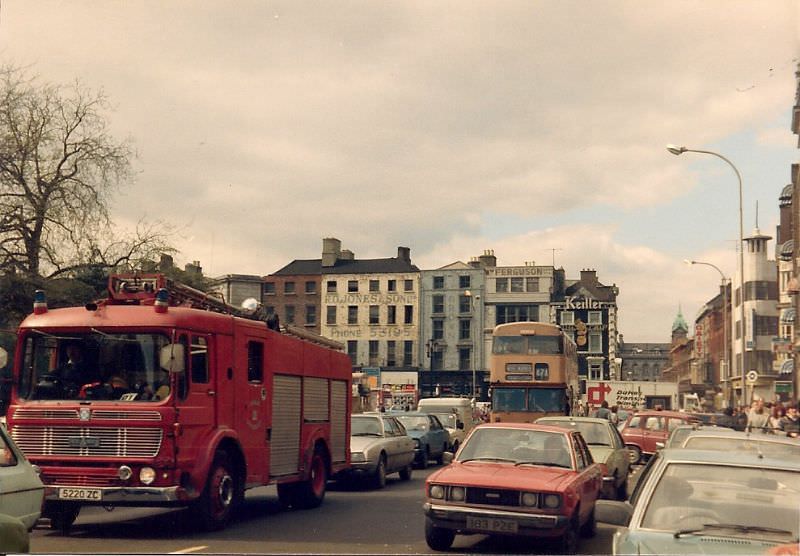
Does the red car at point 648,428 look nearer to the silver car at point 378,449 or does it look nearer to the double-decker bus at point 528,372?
the double-decker bus at point 528,372

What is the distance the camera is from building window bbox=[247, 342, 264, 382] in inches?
570

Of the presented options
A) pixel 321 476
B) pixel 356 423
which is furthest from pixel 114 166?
pixel 321 476

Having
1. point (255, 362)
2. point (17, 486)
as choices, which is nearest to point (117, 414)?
point (255, 362)

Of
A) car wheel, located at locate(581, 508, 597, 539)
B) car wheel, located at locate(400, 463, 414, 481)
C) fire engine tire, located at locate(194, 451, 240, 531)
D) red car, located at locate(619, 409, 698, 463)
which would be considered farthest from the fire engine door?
red car, located at locate(619, 409, 698, 463)

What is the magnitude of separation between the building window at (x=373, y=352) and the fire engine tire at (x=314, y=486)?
73.4 m

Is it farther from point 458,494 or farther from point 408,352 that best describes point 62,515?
point 408,352

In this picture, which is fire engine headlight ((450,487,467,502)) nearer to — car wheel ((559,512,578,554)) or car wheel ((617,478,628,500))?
car wheel ((559,512,578,554))

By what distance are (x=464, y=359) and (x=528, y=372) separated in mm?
56944

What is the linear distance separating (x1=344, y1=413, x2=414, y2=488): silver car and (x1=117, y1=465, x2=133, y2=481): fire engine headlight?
8.60 meters

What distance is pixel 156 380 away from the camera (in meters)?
12.6

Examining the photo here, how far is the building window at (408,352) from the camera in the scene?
9050 centimetres

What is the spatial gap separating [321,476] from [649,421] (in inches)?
579

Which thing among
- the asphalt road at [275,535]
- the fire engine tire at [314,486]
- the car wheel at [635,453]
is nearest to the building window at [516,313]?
the car wheel at [635,453]

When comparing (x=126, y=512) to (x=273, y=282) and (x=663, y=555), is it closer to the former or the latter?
(x=663, y=555)
